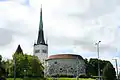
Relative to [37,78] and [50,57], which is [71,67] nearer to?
[50,57]

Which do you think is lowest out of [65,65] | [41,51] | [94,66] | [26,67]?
[26,67]

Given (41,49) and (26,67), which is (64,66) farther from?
(26,67)

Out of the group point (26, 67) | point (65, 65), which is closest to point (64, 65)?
point (65, 65)

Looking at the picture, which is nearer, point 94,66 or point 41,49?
point 94,66

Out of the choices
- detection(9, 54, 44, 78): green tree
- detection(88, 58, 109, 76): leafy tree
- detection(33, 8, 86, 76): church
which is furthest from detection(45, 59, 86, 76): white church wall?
detection(9, 54, 44, 78): green tree

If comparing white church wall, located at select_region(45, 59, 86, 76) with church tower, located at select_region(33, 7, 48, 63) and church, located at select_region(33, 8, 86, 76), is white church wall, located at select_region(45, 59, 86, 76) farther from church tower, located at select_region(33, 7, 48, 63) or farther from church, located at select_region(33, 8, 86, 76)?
church tower, located at select_region(33, 7, 48, 63)

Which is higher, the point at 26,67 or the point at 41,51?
the point at 41,51

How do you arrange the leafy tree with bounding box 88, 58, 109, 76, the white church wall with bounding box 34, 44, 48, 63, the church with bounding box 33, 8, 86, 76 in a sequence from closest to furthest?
1. the leafy tree with bounding box 88, 58, 109, 76
2. the church with bounding box 33, 8, 86, 76
3. the white church wall with bounding box 34, 44, 48, 63

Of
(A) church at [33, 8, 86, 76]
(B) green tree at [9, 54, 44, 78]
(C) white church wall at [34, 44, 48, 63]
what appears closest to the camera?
(B) green tree at [9, 54, 44, 78]

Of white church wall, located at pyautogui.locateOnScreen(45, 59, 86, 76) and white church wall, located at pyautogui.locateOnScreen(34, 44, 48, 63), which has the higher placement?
white church wall, located at pyautogui.locateOnScreen(34, 44, 48, 63)

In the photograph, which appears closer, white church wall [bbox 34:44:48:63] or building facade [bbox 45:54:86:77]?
building facade [bbox 45:54:86:77]

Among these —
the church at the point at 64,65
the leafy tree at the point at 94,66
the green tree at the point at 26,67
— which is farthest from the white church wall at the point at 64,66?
the green tree at the point at 26,67

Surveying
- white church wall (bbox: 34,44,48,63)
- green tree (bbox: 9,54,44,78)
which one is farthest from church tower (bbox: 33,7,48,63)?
green tree (bbox: 9,54,44,78)

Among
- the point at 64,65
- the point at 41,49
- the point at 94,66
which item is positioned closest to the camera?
the point at 94,66
